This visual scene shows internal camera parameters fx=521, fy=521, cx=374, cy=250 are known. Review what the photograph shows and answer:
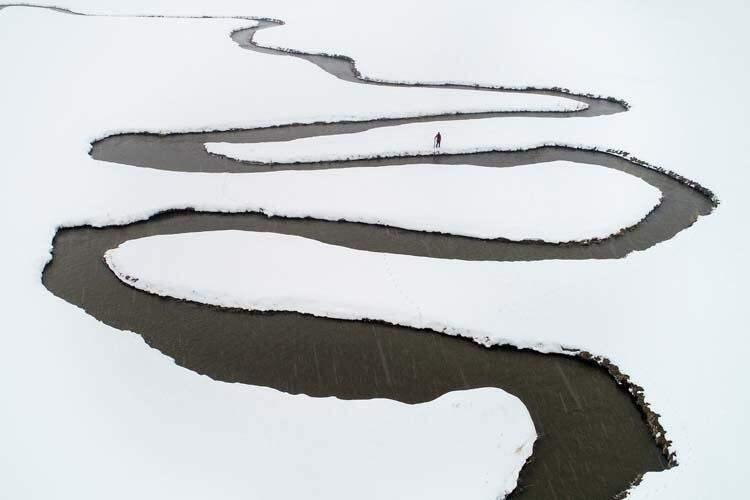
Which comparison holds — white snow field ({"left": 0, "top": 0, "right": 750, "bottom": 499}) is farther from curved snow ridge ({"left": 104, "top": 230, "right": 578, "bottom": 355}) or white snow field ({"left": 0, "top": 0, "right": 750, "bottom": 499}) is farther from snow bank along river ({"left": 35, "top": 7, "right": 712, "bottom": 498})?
snow bank along river ({"left": 35, "top": 7, "right": 712, "bottom": 498})

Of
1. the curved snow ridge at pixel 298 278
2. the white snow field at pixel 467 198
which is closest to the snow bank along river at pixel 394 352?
the curved snow ridge at pixel 298 278

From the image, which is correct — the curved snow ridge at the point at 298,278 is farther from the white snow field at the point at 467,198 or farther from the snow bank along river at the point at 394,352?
the white snow field at the point at 467,198

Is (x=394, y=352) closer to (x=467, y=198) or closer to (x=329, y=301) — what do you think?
(x=329, y=301)

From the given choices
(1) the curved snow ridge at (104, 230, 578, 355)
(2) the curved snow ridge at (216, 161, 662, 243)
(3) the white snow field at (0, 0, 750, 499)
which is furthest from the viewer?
(2) the curved snow ridge at (216, 161, 662, 243)

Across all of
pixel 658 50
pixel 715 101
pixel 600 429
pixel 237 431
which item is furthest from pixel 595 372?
pixel 658 50

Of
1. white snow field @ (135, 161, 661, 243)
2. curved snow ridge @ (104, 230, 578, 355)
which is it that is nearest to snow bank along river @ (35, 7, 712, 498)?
curved snow ridge @ (104, 230, 578, 355)

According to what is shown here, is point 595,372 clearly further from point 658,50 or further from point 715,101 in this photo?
point 658,50

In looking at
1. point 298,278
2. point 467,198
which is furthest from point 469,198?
point 298,278
